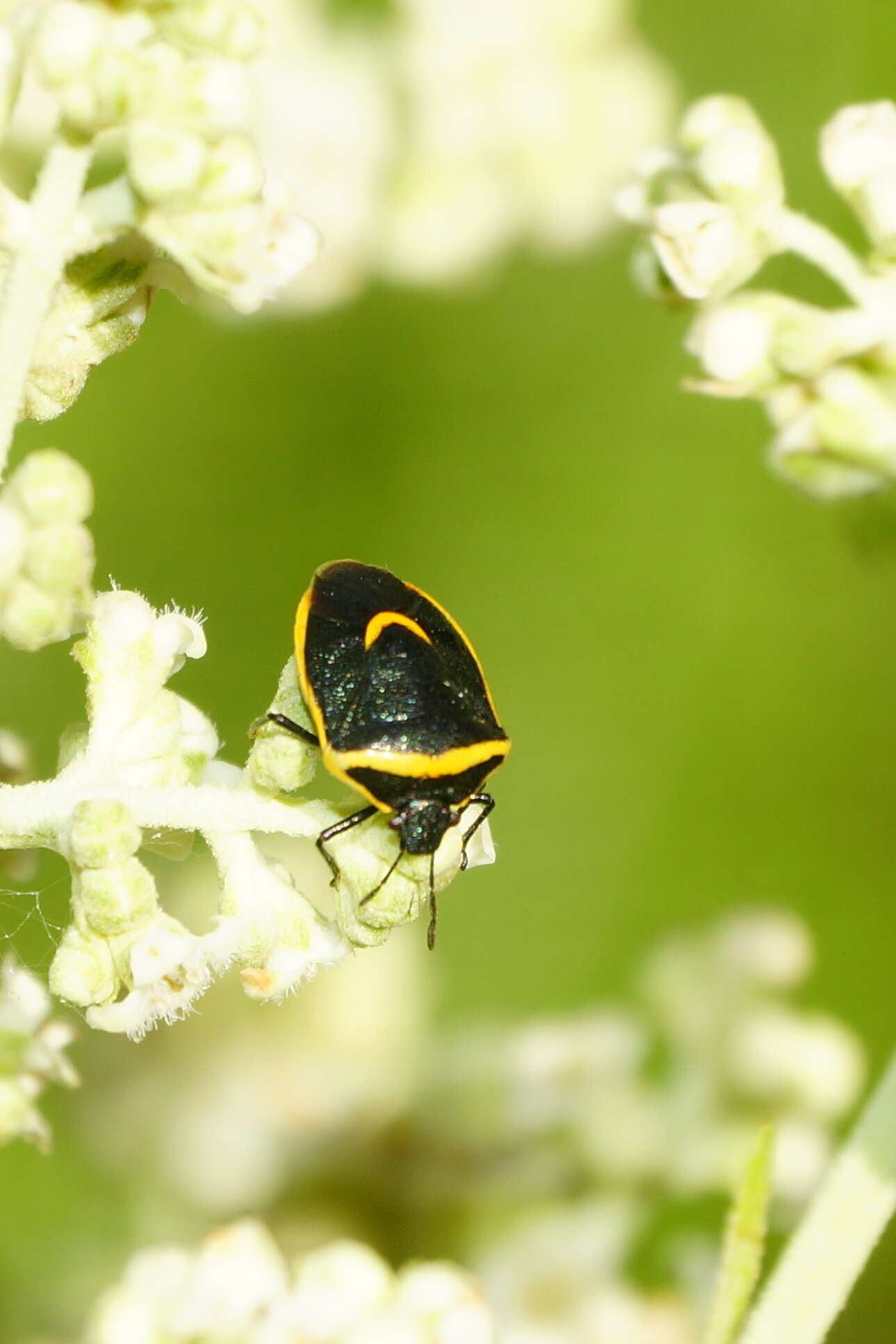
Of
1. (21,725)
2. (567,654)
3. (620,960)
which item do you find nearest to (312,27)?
(21,725)

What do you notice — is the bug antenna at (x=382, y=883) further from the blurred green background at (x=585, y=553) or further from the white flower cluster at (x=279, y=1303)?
the blurred green background at (x=585, y=553)

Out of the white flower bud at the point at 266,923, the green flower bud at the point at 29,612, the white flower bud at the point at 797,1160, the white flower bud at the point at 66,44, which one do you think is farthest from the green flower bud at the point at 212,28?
the white flower bud at the point at 797,1160

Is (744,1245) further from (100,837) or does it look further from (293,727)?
(100,837)

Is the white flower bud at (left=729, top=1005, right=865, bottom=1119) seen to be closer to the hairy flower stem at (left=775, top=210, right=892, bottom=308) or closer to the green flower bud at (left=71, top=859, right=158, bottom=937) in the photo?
the hairy flower stem at (left=775, top=210, right=892, bottom=308)

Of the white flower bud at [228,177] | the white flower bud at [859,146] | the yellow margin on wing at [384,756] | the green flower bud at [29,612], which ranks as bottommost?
the green flower bud at [29,612]

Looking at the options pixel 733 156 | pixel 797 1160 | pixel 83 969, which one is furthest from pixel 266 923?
pixel 797 1160

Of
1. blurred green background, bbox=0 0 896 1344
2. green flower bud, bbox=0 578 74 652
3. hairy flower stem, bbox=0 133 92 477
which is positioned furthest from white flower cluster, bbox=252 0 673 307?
green flower bud, bbox=0 578 74 652
